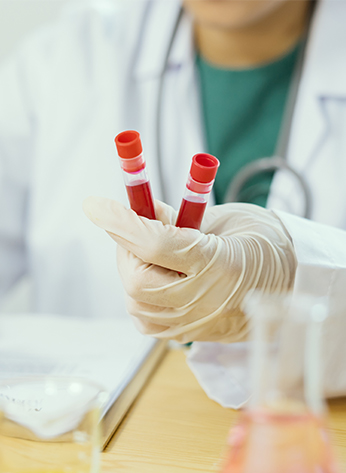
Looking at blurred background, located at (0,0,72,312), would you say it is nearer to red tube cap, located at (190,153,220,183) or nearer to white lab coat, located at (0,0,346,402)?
white lab coat, located at (0,0,346,402)

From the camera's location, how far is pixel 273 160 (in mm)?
576

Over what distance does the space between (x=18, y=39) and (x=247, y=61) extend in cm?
66

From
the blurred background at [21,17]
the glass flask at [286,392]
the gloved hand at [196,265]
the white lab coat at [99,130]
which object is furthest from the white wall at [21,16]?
the glass flask at [286,392]

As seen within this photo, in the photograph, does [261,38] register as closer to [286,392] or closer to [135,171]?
[135,171]

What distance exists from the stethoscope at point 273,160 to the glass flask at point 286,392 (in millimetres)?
389

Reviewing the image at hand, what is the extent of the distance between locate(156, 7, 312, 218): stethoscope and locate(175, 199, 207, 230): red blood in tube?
0.26 meters

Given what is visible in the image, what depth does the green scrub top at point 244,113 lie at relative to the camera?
0.70m

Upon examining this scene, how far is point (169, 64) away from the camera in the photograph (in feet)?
2.36

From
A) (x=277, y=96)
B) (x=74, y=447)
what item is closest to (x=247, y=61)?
(x=277, y=96)

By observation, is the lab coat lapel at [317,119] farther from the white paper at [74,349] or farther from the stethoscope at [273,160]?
the white paper at [74,349]

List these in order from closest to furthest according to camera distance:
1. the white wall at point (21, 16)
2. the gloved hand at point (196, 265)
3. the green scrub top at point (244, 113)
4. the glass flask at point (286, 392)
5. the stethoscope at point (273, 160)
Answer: the glass flask at point (286, 392) → the gloved hand at point (196, 265) → the stethoscope at point (273, 160) → the green scrub top at point (244, 113) → the white wall at point (21, 16)

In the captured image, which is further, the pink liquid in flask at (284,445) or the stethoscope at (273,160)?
the stethoscope at (273,160)

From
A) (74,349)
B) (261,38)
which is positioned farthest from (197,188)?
(261,38)

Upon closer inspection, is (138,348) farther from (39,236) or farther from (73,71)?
(73,71)
